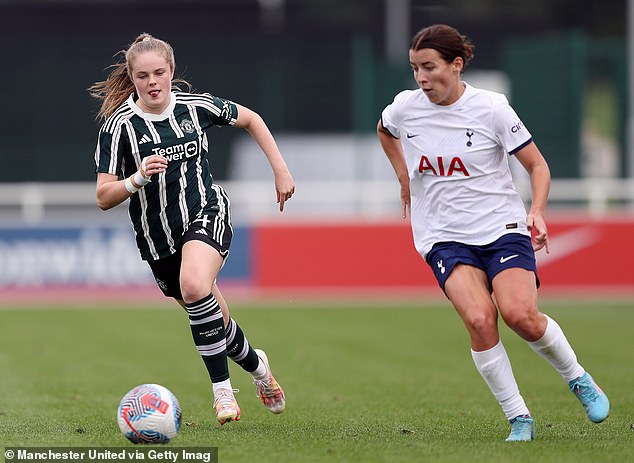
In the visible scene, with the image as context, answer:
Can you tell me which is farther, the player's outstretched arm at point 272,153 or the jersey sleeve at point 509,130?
the player's outstretched arm at point 272,153

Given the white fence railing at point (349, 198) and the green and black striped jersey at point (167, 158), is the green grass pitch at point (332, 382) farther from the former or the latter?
the white fence railing at point (349, 198)

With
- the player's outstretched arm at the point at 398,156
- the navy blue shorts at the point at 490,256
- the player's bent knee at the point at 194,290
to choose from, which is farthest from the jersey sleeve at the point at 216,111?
the navy blue shorts at the point at 490,256

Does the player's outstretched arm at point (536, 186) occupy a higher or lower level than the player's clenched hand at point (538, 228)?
higher


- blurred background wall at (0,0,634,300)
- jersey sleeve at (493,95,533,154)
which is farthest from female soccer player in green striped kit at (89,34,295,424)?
blurred background wall at (0,0,634,300)

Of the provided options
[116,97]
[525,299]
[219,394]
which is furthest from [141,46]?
[525,299]

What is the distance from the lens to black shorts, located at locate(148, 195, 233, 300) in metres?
7.36

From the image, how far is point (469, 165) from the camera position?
697 cm

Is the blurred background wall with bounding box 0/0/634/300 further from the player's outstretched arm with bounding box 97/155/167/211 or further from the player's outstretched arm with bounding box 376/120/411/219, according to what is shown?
the player's outstretched arm with bounding box 97/155/167/211

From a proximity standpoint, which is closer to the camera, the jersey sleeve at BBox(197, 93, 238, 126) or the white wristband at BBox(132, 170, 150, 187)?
the white wristband at BBox(132, 170, 150, 187)

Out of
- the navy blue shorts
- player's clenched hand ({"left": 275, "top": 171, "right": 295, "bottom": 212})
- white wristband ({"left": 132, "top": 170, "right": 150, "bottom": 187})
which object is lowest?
the navy blue shorts

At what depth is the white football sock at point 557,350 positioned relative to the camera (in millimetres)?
6844

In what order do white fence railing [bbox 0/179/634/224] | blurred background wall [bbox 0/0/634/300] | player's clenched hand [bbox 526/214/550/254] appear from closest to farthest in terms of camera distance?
1. player's clenched hand [bbox 526/214/550/254]
2. blurred background wall [bbox 0/0/634/300]
3. white fence railing [bbox 0/179/634/224]

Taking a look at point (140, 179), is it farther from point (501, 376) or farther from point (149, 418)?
point (501, 376)

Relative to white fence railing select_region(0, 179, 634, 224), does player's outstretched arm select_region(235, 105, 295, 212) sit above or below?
above
